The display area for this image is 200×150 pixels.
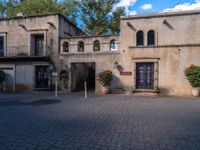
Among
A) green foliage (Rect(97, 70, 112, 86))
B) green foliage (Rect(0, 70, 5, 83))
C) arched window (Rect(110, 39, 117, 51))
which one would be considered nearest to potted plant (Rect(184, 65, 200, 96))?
green foliage (Rect(97, 70, 112, 86))

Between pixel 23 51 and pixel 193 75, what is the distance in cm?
1434

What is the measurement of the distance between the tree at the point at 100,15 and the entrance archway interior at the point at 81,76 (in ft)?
22.2

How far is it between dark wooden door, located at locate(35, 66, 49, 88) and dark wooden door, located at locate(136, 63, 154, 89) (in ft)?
26.0

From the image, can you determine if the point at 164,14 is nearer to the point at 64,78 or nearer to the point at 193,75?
the point at 193,75

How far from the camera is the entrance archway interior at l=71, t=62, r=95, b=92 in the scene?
56.3 ft

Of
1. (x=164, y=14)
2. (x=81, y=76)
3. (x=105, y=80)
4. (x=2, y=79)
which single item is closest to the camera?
(x=164, y=14)

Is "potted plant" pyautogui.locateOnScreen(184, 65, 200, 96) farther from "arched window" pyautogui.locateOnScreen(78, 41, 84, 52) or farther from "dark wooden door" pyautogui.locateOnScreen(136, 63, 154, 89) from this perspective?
"arched window" pyautogui.locateOnScreen(78, 41, 84, 52)

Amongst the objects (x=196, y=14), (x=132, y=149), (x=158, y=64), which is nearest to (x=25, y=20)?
(x=158, y=64)

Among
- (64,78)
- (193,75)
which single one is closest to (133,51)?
(193,75)

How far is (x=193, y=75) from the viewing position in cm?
1348

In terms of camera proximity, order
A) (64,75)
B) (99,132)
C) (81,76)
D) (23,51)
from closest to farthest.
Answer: (99,132) < (64,75) < (23,51) < (81,76)

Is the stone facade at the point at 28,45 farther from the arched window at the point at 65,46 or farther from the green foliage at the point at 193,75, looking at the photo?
the green foliage at the point at 193,75

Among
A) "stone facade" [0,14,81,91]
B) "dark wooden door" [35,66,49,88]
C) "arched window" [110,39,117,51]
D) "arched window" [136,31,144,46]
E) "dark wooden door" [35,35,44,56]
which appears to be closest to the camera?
"arched window" [136,31,144,46]

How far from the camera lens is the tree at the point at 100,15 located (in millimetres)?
26000
